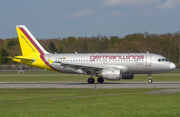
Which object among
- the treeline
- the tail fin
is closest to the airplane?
the tail fin

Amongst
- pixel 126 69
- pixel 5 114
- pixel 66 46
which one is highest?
pixel 66 46

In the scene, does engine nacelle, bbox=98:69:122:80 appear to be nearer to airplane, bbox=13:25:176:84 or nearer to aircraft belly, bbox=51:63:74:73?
airplane, bbox=13:25:176:84

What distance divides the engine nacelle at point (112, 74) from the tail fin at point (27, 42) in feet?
37.2

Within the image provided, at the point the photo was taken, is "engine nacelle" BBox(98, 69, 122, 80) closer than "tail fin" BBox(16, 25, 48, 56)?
Yes

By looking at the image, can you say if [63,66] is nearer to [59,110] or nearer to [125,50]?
[59,110]

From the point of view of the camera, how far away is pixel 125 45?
112 m

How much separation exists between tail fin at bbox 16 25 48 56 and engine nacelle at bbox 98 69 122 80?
37.2 feet

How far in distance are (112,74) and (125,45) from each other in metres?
74.3

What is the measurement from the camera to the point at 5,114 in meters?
15.9

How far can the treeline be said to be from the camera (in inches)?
4237

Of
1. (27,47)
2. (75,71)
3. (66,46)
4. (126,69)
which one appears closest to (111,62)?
(126,69)

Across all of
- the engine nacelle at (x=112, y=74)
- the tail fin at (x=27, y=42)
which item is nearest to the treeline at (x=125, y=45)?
the tail fin at (x=27, y=42)

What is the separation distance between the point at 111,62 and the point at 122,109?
25.0 meters

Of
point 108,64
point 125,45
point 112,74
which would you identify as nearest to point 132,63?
point 108,64
